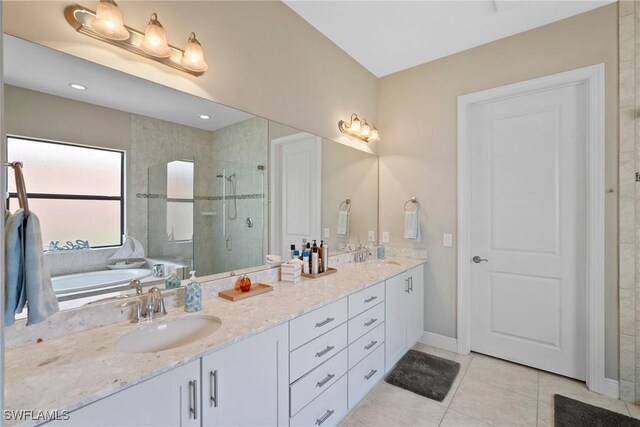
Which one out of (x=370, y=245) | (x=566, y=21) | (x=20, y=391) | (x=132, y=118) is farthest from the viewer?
(x=370, y=245)

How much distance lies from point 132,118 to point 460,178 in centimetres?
259

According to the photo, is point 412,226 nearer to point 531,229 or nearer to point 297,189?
point 531,229

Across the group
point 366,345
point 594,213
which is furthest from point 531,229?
point 366,345

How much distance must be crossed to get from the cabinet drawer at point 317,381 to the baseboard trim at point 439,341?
146cm

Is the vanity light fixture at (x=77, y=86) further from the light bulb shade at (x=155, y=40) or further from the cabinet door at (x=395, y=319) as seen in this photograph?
the cabinet door at (x=395, y=319)

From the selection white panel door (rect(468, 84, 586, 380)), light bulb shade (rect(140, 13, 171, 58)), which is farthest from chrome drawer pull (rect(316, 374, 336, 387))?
light bulb shade (rect(140, 13, 171, 58))

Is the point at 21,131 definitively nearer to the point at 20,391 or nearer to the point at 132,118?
the point at 132,118

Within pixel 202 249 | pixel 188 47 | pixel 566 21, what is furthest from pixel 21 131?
pixel 566 21

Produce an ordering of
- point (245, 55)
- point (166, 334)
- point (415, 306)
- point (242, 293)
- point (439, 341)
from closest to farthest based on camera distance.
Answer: point (166, 334), point (242, 293), point (245, 55), point (415, 306), point (439, 341)

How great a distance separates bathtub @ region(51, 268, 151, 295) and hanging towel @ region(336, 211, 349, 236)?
5.63ft

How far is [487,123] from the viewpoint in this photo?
2.62 metres

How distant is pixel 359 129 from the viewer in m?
2.85

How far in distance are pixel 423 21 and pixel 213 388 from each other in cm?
281

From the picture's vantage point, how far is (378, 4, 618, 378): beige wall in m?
2.07
